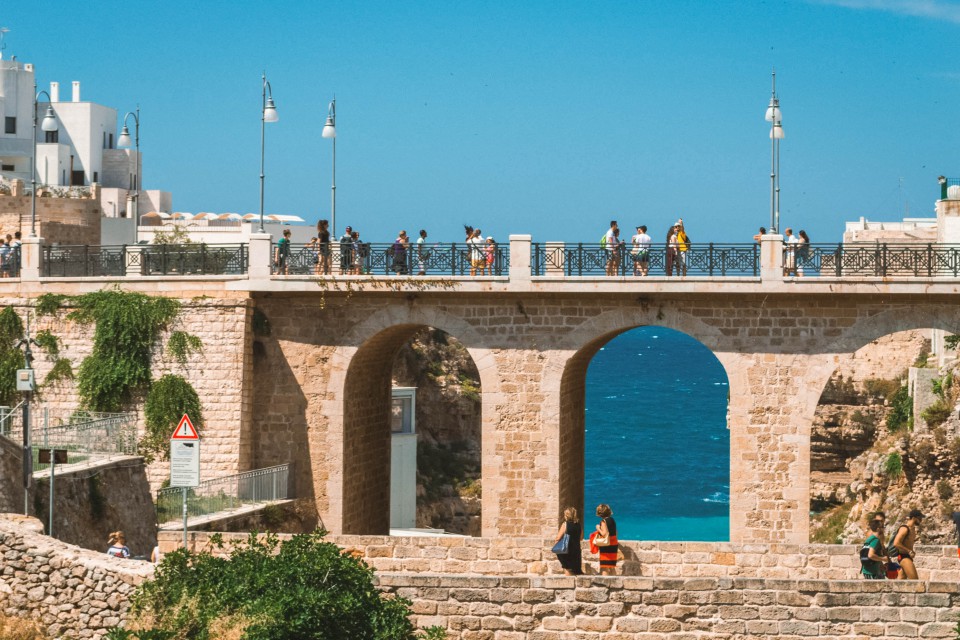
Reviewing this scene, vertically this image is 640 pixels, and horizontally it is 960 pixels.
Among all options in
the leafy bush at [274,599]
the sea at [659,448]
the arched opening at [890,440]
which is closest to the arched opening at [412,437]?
the sea at [659,448]

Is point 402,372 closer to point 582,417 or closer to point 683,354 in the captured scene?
point 582,417

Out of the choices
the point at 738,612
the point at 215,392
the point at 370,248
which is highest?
the point at 370,248

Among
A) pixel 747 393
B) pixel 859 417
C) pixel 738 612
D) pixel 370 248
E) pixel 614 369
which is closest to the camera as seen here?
pixel 738 612

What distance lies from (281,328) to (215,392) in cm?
165

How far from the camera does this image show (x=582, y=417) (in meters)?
28.7

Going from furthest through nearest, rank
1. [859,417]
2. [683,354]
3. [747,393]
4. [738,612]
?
[683,354] → [859,417] → [747,393] → [738,612]

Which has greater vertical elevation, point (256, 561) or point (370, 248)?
point (370, 248)

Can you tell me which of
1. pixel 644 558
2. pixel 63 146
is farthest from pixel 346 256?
pixel 63 146

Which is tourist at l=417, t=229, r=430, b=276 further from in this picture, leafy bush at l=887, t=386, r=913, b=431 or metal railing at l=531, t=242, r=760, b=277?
leafy bush at l=887, t=386, r=913, b=431

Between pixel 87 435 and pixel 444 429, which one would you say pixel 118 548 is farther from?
pixel 444 429

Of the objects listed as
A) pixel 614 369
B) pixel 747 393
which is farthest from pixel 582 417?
pixel 614 369

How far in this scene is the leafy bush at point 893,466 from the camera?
34.1m


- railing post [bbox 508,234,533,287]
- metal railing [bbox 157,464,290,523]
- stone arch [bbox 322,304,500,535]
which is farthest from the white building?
railing post [bbox 508,234,533,287]

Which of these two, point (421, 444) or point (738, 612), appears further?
point (421, 444)
